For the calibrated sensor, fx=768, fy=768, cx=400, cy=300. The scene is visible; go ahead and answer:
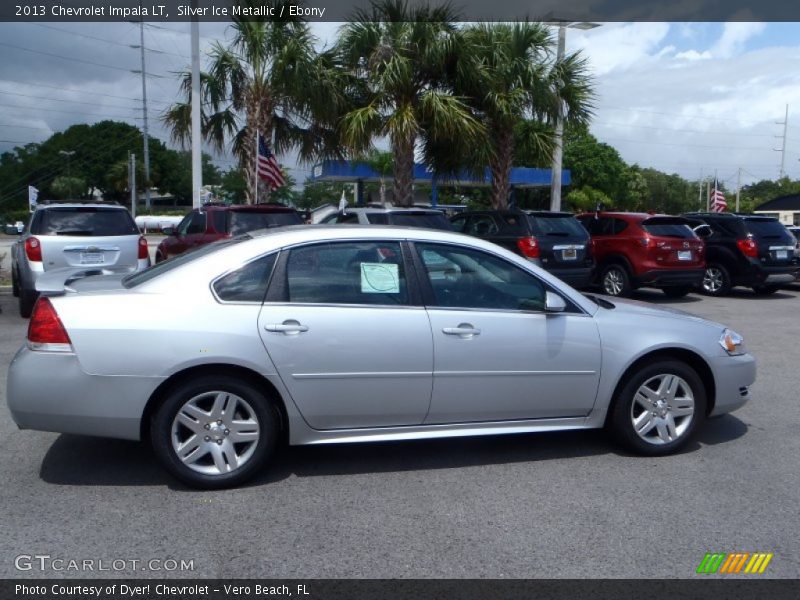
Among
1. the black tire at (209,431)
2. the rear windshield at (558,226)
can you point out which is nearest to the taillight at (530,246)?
the rear windshield at (558,226)

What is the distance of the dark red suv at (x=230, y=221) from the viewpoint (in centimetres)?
1164

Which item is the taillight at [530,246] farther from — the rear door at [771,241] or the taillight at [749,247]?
the rear door at [771,241]

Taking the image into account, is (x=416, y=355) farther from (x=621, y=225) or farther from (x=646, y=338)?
(x=621, y=225)

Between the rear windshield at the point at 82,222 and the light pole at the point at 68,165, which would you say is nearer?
the rear windshield at the point at 82,222

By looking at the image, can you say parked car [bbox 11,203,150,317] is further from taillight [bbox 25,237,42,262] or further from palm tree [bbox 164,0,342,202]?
palm tree [bbox 164,0,342,202]

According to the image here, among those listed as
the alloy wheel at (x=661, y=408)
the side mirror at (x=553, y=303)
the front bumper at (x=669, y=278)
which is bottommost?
the alloy wheel at (x=661, y=408)

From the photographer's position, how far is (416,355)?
4.75 m

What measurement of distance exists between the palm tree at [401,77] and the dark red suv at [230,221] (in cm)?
452

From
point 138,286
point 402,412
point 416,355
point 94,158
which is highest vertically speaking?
point 94,158

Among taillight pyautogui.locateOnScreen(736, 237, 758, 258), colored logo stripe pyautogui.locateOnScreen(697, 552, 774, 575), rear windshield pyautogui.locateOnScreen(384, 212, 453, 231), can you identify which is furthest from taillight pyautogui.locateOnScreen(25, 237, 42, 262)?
taillight pyautogui.locateOnScreen(736, 237, 758, 258)
